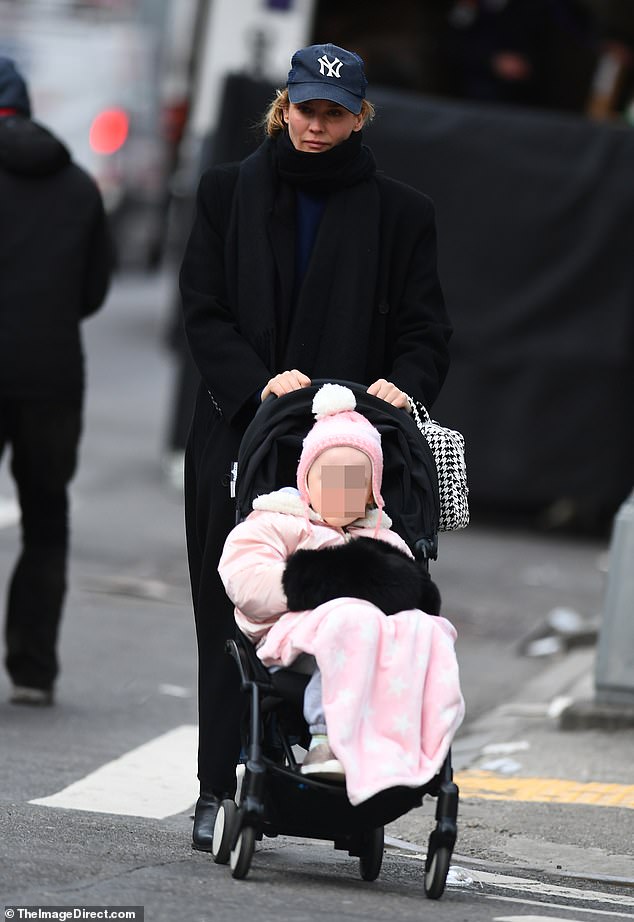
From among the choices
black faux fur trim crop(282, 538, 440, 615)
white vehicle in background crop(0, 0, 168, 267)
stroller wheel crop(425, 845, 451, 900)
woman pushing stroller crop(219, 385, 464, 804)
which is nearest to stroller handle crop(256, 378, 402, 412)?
woman pushing stroller crop(219, 385, 464, 804)

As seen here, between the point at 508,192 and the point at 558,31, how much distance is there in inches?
177

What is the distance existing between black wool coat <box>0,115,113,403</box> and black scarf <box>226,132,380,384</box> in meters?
2.16

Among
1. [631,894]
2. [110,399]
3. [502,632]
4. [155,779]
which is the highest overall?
[631,894]

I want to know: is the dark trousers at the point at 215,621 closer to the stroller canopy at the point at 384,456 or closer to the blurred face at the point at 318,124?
the stroller canopy at the point at 384,456

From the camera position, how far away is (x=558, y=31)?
672 inches

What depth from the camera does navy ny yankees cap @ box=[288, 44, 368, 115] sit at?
5355 mm

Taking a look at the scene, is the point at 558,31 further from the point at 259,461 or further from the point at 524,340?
the point at 259,461

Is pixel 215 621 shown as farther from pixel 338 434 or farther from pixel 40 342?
pixel 40 342

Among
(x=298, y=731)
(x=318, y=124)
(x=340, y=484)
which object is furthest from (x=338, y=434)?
(x=318, y=124)

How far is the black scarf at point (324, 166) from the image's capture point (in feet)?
17.9

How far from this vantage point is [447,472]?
17.7 ft

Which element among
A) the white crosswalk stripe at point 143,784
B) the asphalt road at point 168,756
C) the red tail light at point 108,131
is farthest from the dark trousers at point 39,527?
the red tail light at point 108,131

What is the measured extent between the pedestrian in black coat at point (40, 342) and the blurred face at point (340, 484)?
268cm

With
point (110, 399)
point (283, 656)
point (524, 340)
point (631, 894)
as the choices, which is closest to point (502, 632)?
point (524, 340)
